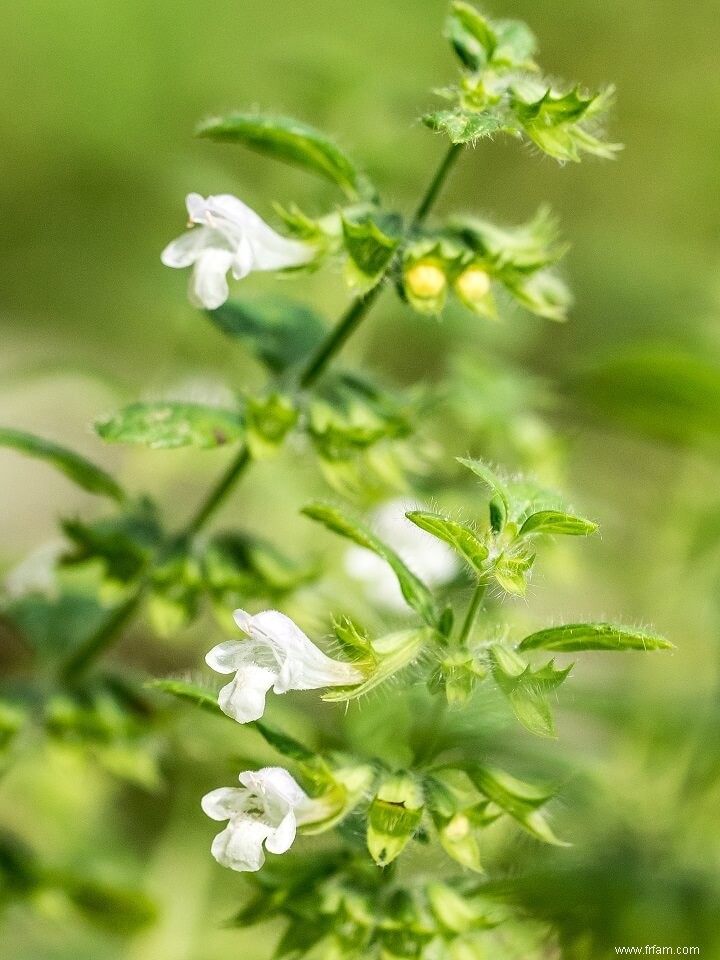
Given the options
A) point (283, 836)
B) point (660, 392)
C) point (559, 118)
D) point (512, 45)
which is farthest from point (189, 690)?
point (660, 392)

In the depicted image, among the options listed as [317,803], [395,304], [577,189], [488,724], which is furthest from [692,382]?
[577,189]

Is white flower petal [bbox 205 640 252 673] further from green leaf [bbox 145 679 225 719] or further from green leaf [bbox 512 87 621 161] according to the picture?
green leaf [bbox 512 87 621 161]

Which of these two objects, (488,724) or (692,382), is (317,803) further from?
(692,382)

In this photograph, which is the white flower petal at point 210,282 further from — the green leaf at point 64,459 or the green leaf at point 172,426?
the green leaf at point 64,459

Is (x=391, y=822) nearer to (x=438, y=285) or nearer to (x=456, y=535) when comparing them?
(x=456, y=535)

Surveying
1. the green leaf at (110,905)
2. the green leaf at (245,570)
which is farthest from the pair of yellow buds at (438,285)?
the green leaf at (110,905)

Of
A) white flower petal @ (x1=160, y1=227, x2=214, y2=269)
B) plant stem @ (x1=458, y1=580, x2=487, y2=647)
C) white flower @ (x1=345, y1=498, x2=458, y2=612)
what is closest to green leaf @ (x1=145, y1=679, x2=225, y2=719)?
plant stem @ (x1=458, y1=580, x2=487, y2=647)
